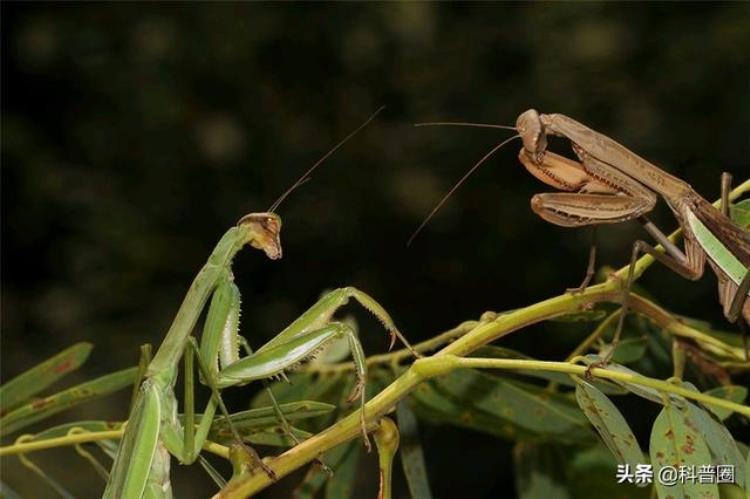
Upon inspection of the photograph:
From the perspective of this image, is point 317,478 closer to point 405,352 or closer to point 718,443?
point 405,352

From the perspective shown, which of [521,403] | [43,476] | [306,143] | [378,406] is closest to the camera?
[378,406]

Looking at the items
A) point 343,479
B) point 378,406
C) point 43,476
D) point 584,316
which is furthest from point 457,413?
point 43,476

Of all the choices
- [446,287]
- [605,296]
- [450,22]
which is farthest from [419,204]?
[605,296]

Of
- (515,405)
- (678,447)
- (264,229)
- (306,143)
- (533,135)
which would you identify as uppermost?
(306,143)

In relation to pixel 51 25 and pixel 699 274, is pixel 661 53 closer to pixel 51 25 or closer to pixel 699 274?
pixel 699 274

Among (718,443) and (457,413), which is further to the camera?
(457,413)

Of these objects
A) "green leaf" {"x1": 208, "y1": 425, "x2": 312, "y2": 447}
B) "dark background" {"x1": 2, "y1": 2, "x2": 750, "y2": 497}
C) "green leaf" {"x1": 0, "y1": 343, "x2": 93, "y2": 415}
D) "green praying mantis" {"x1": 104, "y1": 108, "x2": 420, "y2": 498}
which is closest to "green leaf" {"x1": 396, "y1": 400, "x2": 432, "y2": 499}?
"green leaf" {"x1": 208, "y1": 425, "x2": 312, "y2": 447}

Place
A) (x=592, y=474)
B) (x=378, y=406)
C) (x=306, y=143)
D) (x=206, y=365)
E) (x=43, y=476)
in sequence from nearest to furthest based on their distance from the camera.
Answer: (x=378, y=406) → (x=206, y=365) → (x=43, y=476) → (x=592, y=474) → (x=306, y=143)
